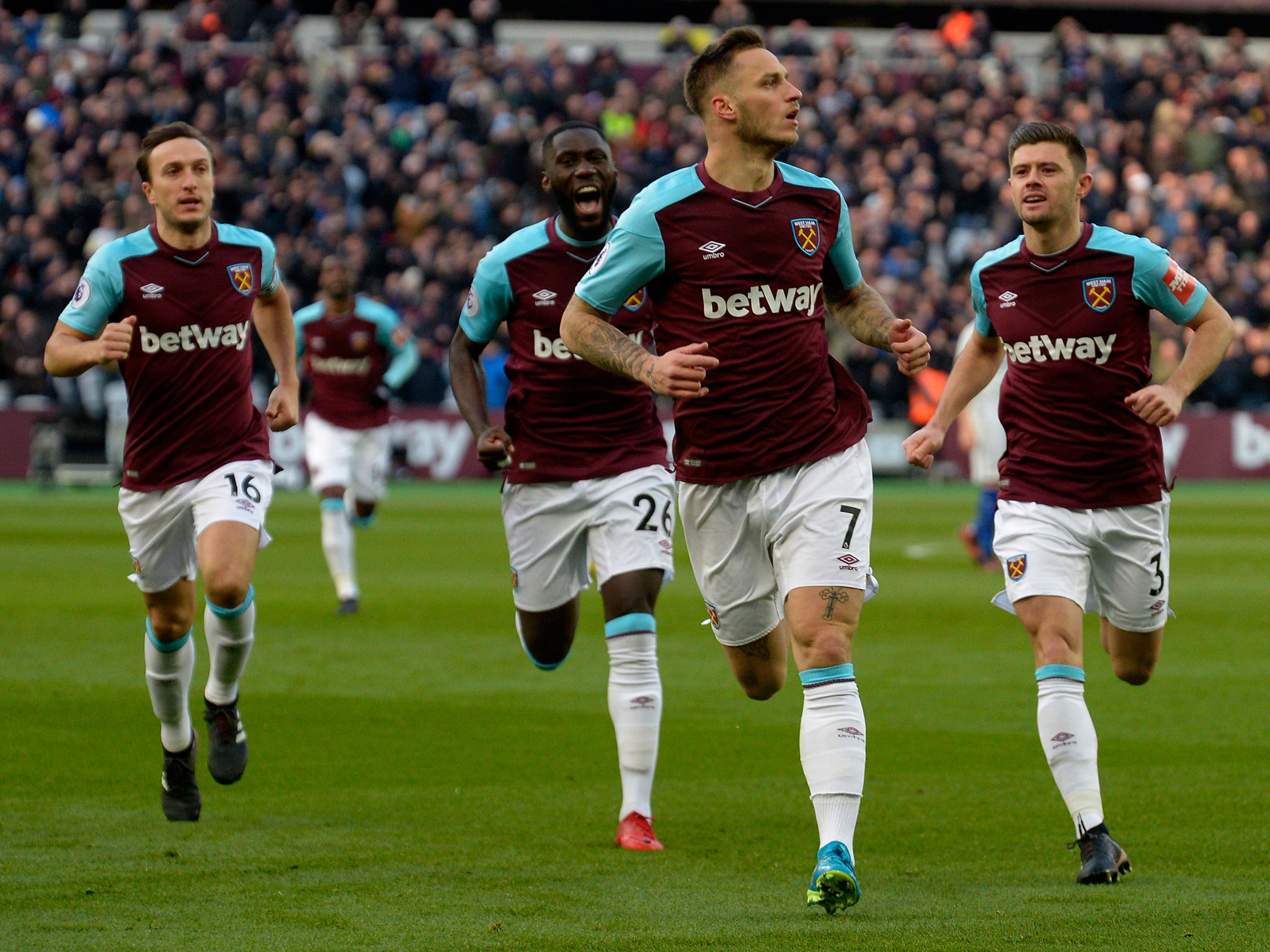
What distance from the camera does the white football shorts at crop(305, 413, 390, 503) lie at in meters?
14.4

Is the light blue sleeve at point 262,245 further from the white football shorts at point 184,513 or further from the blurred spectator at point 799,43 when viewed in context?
the blurred spectator at point 799,43

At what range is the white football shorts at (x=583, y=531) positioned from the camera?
7301 millimetres

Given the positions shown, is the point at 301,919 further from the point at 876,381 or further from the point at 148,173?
the point at 876,381

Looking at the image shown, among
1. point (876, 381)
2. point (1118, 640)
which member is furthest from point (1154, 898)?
point (876, 381)

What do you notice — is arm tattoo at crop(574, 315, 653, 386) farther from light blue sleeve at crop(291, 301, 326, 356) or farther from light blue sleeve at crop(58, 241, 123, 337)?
light blue sleeve at crop(291, 301, 326, 356)

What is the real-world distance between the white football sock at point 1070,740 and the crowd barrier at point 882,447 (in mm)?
21984

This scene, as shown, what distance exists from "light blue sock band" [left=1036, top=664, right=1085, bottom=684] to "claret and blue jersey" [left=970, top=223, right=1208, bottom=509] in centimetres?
60

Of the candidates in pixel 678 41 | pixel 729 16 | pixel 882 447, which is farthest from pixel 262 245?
pixel 678 41

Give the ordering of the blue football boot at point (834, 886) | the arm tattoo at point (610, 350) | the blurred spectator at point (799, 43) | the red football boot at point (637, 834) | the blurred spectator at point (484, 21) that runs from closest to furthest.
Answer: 1. the blue football boot at point (834, 886)
2. the arm tattoo at point (610, 350)
3. the red football boot at point (637, 834)
4. the blurred spectator at point (484, 21)
5. the blurred spectator at point (799, 43)

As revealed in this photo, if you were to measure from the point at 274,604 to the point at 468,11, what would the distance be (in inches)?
1023

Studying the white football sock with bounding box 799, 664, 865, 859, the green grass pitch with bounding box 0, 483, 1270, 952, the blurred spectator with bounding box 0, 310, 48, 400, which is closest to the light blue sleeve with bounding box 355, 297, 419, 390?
the green grass pitch with bounding box 0, 483, 1270, 952

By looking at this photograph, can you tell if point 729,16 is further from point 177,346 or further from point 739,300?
point 739,300

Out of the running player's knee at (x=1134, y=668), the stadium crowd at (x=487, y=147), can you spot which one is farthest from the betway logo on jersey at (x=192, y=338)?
the stadium crowd at (x=487, y=147)

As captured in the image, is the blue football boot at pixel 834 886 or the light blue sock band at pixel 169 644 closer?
the blue football boot at pixel 834 886
